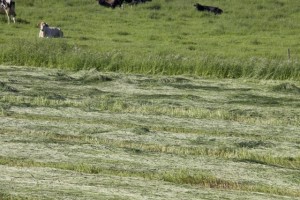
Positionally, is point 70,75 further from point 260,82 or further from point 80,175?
point 80,175

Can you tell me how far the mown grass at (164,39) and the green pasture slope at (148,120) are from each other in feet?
0.26

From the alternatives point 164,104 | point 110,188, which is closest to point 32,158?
point 110,188

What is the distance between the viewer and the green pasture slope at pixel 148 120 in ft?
40.4

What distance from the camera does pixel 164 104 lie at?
20703 mm

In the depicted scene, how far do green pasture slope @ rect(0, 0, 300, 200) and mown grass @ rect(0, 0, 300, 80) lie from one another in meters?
0.08

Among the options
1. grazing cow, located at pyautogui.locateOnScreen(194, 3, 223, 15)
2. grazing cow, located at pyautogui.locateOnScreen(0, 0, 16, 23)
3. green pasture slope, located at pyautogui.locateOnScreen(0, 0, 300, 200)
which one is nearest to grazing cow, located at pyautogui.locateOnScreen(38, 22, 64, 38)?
green pasture slope, located at pyautogui.locateOnScreen(0, 0, 300, 200)

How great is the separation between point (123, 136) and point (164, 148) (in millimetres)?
1256

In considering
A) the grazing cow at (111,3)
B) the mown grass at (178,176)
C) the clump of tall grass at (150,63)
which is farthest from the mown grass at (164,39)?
the mown grass at (178,176)

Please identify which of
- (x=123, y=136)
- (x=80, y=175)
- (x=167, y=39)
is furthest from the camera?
(x=167, y=39)

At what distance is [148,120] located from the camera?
18375 mm

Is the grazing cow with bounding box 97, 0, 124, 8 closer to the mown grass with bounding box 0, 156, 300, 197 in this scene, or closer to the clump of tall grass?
the clump of tall grass

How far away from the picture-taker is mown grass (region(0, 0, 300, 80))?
27.2 metres

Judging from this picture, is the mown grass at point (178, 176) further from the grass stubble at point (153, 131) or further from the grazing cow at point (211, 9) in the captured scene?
the grazing cow at point (211, 9)

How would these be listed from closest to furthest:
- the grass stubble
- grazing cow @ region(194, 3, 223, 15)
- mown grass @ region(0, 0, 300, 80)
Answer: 1. the grass stubble
2. mown grass @ region(0, 0, 300, 80)
3. grazing cow @ region(194, 3, 223, 15)
